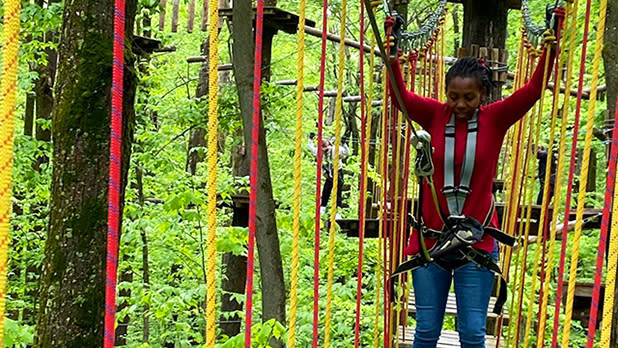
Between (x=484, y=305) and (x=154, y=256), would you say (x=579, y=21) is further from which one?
(x=154, y=256)

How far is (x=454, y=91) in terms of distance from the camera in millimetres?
1822

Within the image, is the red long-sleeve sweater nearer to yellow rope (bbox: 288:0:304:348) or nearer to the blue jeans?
the blue jeans

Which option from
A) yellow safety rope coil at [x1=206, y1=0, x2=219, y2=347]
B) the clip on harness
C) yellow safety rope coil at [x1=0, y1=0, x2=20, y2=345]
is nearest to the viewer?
yellow safety rope coil at [x1=0, y1=0, x2=20, y2=345]

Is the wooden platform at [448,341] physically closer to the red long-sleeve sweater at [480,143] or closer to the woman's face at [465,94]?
the red long-sleeve sweater at [480,143]

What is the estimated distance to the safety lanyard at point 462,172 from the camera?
5.96ft

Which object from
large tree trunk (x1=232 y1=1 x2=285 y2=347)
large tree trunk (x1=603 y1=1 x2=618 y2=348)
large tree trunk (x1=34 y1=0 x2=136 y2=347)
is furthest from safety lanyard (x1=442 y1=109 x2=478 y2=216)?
large tree trunk (x1=232 y1=1 x2=285 y2=347)

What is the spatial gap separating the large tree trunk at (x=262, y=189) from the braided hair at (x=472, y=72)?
213 centimetres

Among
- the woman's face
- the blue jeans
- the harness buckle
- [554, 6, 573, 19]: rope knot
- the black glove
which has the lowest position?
the blue jeans

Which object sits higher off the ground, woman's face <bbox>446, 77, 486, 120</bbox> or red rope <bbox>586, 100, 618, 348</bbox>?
woman's face <bbox>446, 77, 486, 120</bbox>

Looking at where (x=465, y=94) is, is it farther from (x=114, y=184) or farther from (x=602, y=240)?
(x=114, y=184)

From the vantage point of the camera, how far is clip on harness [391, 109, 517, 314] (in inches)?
70.5

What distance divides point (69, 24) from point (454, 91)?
1574 mm

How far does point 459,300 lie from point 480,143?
420mm

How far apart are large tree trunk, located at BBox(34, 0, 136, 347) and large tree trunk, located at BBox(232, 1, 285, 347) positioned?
4.28 feet
